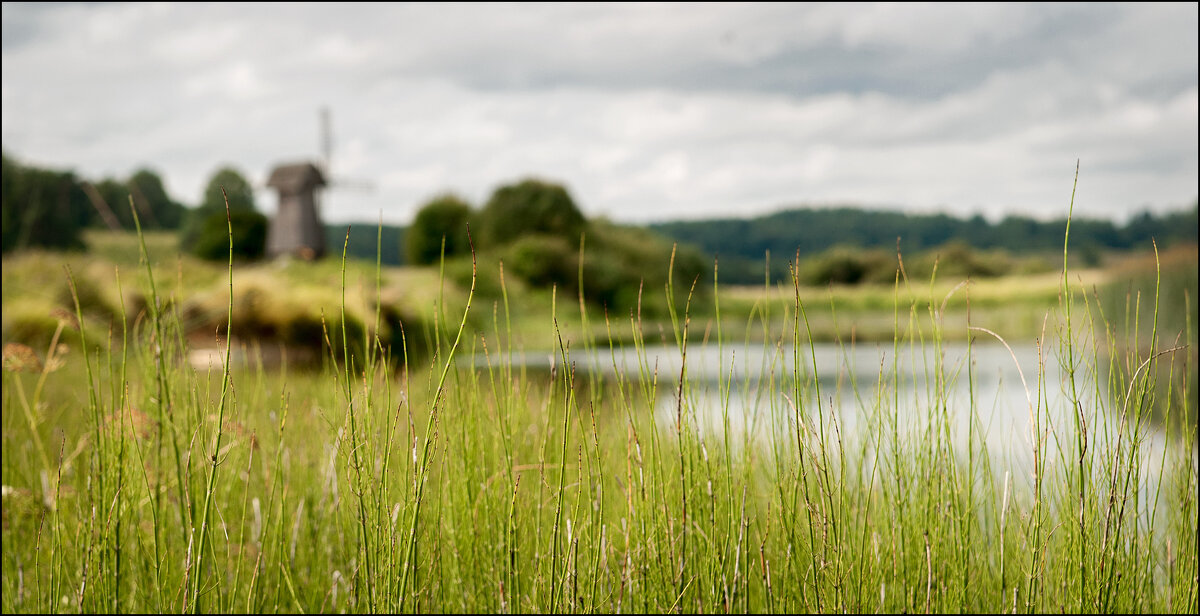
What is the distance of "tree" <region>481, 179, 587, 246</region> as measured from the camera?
23781 millimetres

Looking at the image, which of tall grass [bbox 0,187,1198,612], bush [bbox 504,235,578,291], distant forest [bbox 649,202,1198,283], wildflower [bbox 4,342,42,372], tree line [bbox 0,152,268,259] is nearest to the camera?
tall grass [bbox 0,187,1198,612]

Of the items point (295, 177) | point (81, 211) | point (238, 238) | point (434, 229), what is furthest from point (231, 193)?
point (434, 229)

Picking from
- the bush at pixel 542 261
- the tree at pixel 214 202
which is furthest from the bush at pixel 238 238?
the bush at pixel 542 261

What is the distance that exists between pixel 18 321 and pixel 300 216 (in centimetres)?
1564

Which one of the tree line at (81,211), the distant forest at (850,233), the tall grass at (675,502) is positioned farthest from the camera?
the distant forest at (850,233)

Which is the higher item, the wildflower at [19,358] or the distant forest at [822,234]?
the distant forest at [822,234]

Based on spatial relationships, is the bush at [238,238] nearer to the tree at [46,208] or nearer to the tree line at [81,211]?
the tree line at [81,211]

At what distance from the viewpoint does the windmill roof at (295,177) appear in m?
21.7

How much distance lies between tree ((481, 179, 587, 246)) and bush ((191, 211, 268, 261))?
7.00 m

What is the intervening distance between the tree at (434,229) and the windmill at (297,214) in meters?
2.81

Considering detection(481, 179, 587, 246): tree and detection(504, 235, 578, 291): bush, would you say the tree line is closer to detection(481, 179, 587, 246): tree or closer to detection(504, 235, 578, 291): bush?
detection(504, 235, 578, 291): bush

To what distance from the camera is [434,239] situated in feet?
77.8

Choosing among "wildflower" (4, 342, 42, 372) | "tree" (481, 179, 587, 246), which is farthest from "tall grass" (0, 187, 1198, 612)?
"tree" (481, 179, 587, 246)

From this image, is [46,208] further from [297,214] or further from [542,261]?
[542,261]
